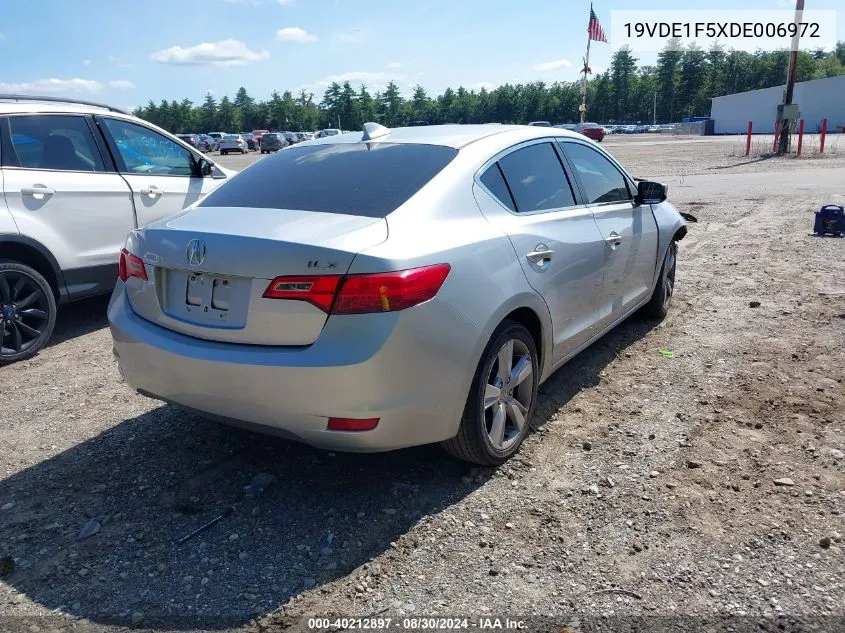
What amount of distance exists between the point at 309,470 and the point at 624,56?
386 ft

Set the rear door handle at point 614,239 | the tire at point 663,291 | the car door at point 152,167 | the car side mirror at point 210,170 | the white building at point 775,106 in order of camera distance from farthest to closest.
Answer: the white building at point 775,106 → the car side mirror at point 210,170 → the car door at point 152,167 → the tire at point 663,291 → the rear door handle at point 614,239

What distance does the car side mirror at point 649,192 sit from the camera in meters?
5.16

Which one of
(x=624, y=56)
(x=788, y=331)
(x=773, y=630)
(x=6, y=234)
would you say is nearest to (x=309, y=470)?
(x=773, y=630)

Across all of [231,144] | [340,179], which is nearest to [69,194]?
[340,179]

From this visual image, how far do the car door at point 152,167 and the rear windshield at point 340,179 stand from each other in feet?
9.14

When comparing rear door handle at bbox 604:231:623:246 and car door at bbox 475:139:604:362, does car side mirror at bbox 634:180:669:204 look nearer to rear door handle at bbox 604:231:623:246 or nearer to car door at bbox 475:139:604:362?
rear door handle at bbox 604:231:623:246

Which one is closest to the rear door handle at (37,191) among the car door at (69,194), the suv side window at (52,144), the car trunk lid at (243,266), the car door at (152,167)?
the car door at (69,194)

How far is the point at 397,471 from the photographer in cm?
361

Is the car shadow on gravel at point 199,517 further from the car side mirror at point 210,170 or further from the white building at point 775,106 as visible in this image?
the white building at point 775,106

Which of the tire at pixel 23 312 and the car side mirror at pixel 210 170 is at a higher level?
the car side mirror at pixel 210 170

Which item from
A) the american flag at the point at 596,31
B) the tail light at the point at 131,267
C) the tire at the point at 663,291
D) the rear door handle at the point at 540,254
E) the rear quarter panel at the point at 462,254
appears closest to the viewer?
the rear quarter panel at the point at 462,254

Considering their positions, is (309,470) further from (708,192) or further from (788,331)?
(708,192)

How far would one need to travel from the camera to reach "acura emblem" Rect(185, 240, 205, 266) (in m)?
3.07

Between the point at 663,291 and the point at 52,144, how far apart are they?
5327 millimetres
